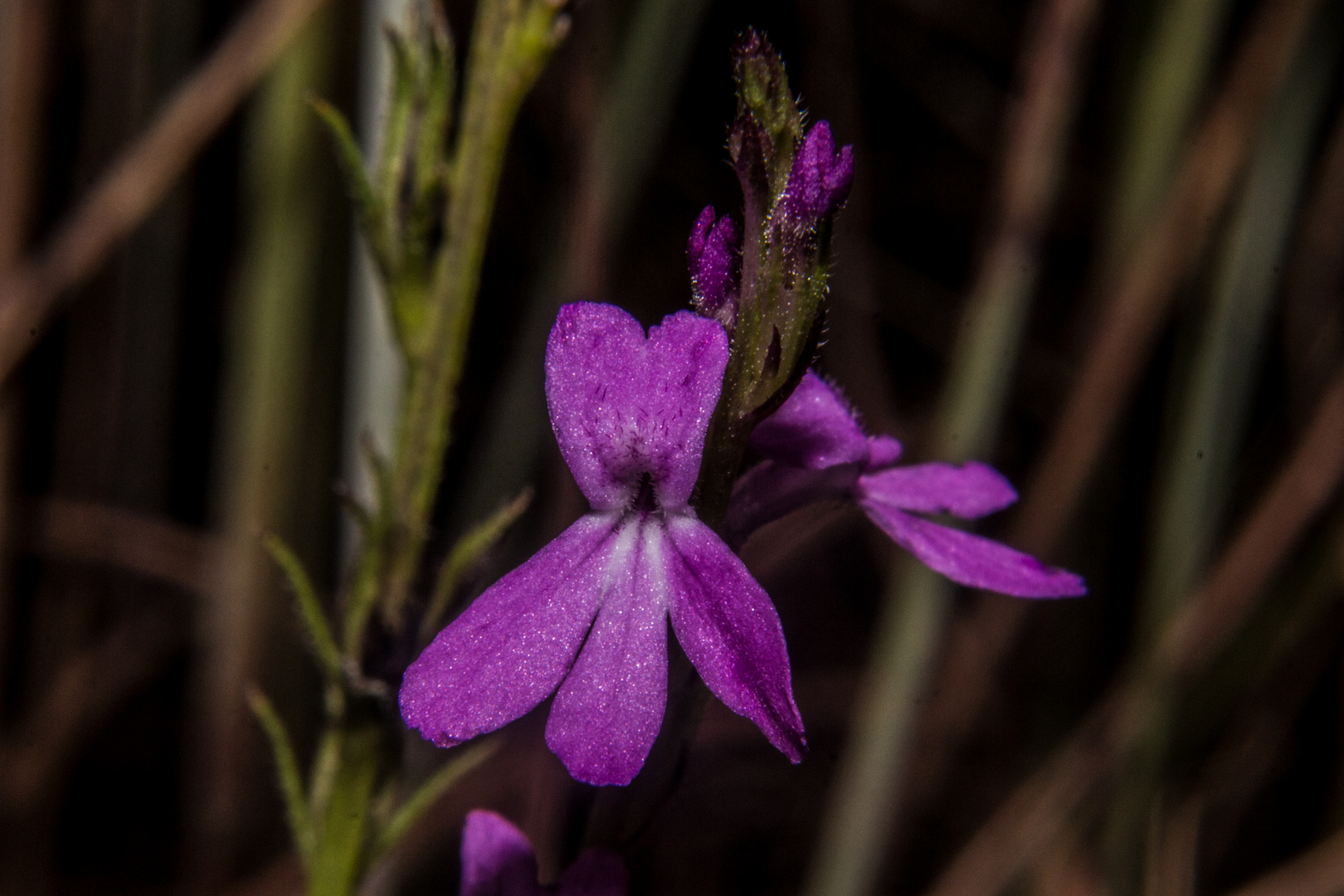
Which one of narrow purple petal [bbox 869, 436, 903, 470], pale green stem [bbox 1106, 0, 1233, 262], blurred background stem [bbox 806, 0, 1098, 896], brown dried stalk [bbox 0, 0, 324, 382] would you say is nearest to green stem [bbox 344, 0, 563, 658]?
narrow purple petal [bbox 869, 436, 903, 470]

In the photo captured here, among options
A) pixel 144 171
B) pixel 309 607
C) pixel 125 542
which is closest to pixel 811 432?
pixel 309 607

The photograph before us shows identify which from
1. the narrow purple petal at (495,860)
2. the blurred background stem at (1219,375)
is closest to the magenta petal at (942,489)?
the narrow purple petal at (495,860)

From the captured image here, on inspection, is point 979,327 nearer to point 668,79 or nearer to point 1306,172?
point 668,79

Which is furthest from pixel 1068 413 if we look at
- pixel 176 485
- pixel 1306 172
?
pixel 176 485

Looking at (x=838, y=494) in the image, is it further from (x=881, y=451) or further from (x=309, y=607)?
(x=309, y=607)

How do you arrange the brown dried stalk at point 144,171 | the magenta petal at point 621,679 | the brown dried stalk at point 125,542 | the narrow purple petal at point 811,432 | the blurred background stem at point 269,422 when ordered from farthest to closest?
1. the brown dried stalk at point 125,542
2. the blurred background stem at point 269,422
3. the brown dried stalk at point 144,171
4. the narrow purple petal at point 811,432
5. the magenta petal at point 621,679

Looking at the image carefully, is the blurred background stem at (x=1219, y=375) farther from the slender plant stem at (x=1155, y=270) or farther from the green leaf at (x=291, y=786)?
the green leaf at (x=291, y=786)

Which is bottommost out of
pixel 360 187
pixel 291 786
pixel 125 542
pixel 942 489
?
pixel 125 542
